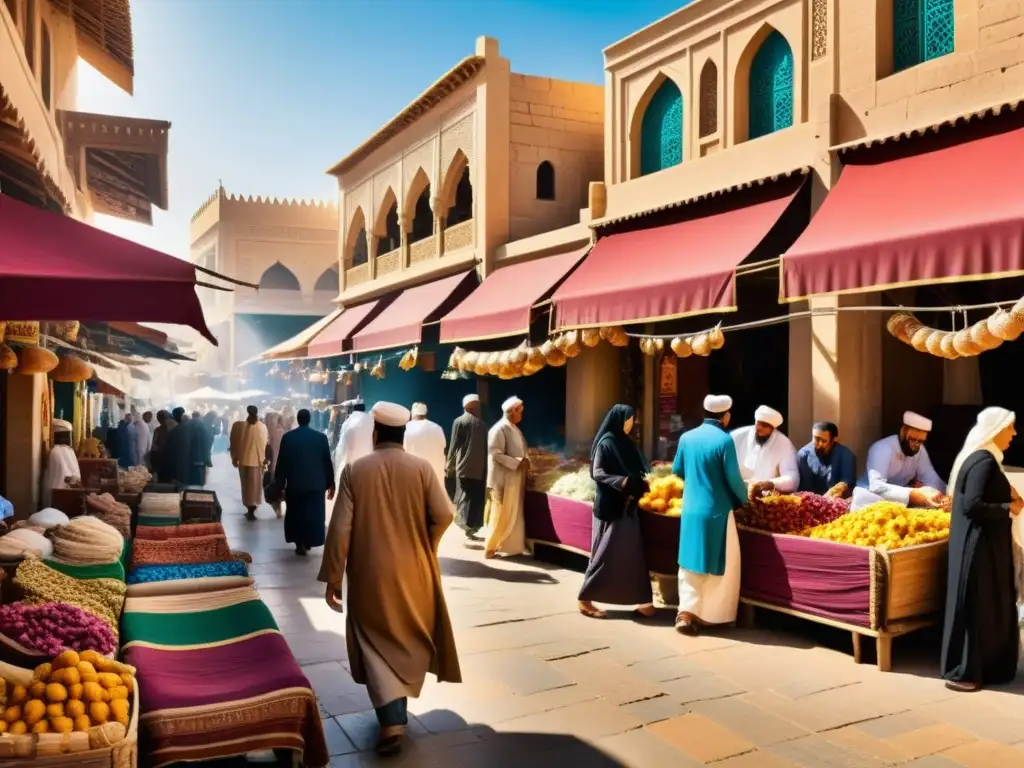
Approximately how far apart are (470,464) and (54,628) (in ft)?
18.4

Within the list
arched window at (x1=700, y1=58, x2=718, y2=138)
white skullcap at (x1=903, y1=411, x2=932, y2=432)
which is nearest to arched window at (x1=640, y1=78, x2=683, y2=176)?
arched window at (x1=700, y1=58, x2=718, y2=138)

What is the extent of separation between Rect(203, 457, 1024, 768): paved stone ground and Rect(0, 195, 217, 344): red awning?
2215 millimetres

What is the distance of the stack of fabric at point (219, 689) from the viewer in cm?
338

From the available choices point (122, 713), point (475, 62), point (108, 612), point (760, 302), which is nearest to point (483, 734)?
point (122, 713)

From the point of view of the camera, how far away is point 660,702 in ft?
15.3

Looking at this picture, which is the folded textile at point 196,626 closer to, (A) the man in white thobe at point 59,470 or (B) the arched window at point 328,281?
(A) the man in white thobe at point 59,470

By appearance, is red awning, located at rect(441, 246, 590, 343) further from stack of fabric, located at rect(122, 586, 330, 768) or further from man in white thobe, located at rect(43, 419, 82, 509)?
stack of fabric, located at rect(122, 586, 330, 768)

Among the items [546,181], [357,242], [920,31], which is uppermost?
[357,242]

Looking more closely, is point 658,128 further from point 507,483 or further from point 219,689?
point 219,689

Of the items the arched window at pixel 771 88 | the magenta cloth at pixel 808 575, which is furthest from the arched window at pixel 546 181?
the magenta cloth at pixel 808 575

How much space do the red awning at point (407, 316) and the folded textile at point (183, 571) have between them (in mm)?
7951

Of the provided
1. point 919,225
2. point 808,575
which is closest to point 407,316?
point 919,225

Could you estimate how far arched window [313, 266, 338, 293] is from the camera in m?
31.0

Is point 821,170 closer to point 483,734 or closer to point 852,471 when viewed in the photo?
point 852,471
